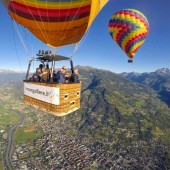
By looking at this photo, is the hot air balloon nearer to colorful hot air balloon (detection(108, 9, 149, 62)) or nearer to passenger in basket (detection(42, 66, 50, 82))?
passenger in basket (detection(42, 66, 50, 82))

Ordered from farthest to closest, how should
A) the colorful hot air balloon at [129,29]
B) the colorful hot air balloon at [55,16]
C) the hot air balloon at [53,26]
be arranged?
1. the colorful hot air balloon at [129,29]
2. the colorful hot air balloon at [55,16]
3. the hot air balloon at [53,26]

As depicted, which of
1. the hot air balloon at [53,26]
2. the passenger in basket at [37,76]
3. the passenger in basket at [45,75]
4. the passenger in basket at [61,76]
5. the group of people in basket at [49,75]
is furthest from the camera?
the passenger in basket at [37,76]

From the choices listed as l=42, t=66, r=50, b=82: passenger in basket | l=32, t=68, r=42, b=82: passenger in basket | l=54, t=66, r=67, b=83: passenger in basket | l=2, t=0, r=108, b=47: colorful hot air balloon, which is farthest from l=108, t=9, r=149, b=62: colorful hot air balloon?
l=54, t=66, r=67, b=83: passenger in basket

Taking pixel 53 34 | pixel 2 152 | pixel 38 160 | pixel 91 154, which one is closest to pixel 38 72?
pixel 53 34

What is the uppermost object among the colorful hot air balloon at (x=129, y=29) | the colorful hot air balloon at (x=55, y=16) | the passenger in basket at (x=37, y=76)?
the colorful hot air balloon at (x=129, y=29)

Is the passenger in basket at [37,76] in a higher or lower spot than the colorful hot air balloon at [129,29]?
lower

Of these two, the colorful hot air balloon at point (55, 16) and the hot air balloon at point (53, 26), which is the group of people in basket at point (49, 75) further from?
the colorful hot air balloon at point (55, 16)

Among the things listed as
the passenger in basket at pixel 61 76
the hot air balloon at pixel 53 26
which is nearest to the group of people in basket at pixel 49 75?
the passenger in basket at pixel 61 76

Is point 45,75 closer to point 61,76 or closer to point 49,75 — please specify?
point 49,75

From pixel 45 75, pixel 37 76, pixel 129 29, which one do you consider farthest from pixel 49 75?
pixel 129 29
